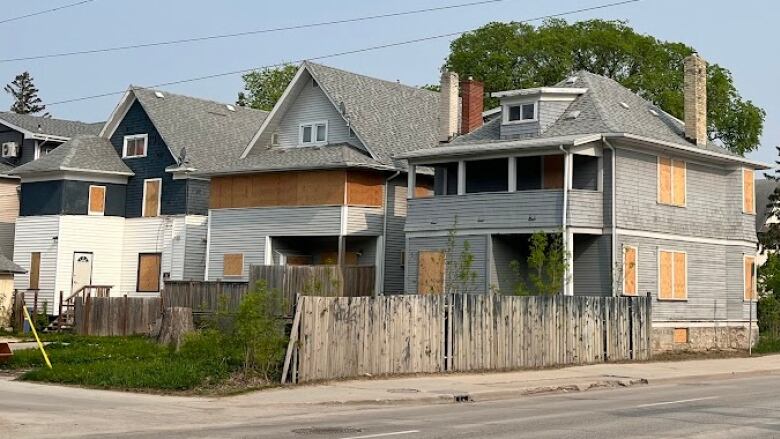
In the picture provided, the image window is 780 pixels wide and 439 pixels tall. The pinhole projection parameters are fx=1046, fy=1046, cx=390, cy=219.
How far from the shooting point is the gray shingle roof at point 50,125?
5516 centimetres

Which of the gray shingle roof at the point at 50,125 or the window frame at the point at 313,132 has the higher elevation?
the gray shingle roof at the point at 50,125

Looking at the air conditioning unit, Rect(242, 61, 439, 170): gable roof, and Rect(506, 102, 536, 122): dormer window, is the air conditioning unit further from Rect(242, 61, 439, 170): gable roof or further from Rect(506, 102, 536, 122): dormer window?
Rect(506, 102, 536, 122): dormer window

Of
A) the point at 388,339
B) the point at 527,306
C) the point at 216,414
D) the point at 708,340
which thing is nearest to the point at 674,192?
the point at 708,340

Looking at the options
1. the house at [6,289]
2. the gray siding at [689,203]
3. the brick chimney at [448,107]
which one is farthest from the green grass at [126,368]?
the brick chimney at [448,107]

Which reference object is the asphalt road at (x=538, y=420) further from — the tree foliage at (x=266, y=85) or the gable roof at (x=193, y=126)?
the tree foliage at (x=266, y=85)

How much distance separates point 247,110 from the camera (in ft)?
179

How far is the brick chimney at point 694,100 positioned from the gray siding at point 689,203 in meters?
1.14

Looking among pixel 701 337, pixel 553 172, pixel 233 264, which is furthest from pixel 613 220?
pixel 233 264

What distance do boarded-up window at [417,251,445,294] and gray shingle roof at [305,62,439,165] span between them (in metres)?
4.90

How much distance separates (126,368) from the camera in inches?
878

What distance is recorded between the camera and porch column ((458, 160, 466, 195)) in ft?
121

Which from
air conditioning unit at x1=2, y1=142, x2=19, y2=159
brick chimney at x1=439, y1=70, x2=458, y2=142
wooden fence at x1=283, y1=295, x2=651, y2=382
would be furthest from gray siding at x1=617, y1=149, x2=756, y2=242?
air conditioning unit at x1=2, y1=142, x2=19, y2=159

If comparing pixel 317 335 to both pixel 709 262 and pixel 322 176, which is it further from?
pixel 709 262

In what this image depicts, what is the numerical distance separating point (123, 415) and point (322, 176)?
23923 mm
